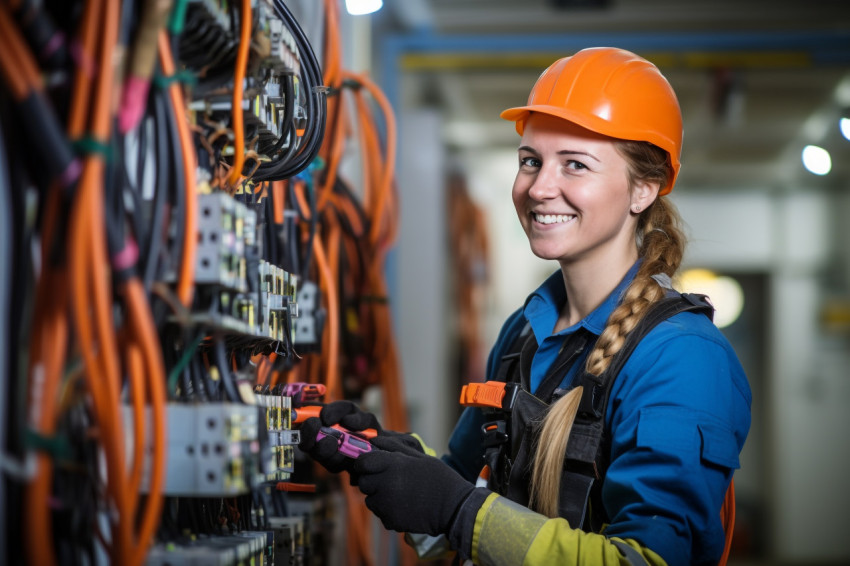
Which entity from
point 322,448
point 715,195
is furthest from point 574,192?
point 715,195

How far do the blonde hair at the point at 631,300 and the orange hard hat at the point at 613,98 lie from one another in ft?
0.11

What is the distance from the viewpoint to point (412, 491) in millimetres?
1367

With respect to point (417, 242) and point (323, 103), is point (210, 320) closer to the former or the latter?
point (323, 103)

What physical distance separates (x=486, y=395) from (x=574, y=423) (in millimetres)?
215

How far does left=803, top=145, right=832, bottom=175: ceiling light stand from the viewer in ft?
9.81

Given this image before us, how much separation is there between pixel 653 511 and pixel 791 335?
6712 mm

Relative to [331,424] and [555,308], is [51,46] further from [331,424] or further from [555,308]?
[555,308]

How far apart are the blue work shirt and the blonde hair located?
61 millimetres

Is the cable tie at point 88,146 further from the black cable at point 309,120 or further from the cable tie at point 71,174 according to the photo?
the black cable at point 309,120

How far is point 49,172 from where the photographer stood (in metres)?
0.96

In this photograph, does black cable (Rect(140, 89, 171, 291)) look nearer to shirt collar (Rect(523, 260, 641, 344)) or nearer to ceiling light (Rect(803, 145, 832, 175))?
shirt collar (Rect(523, 260, 641, 344))

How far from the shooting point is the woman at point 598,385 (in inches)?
50.6

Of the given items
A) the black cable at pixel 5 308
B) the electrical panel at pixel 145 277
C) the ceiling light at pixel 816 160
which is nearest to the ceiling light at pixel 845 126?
the ceiling light at pixel 816 160

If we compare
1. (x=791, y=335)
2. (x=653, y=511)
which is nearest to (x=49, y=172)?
(x=653, y=511)
